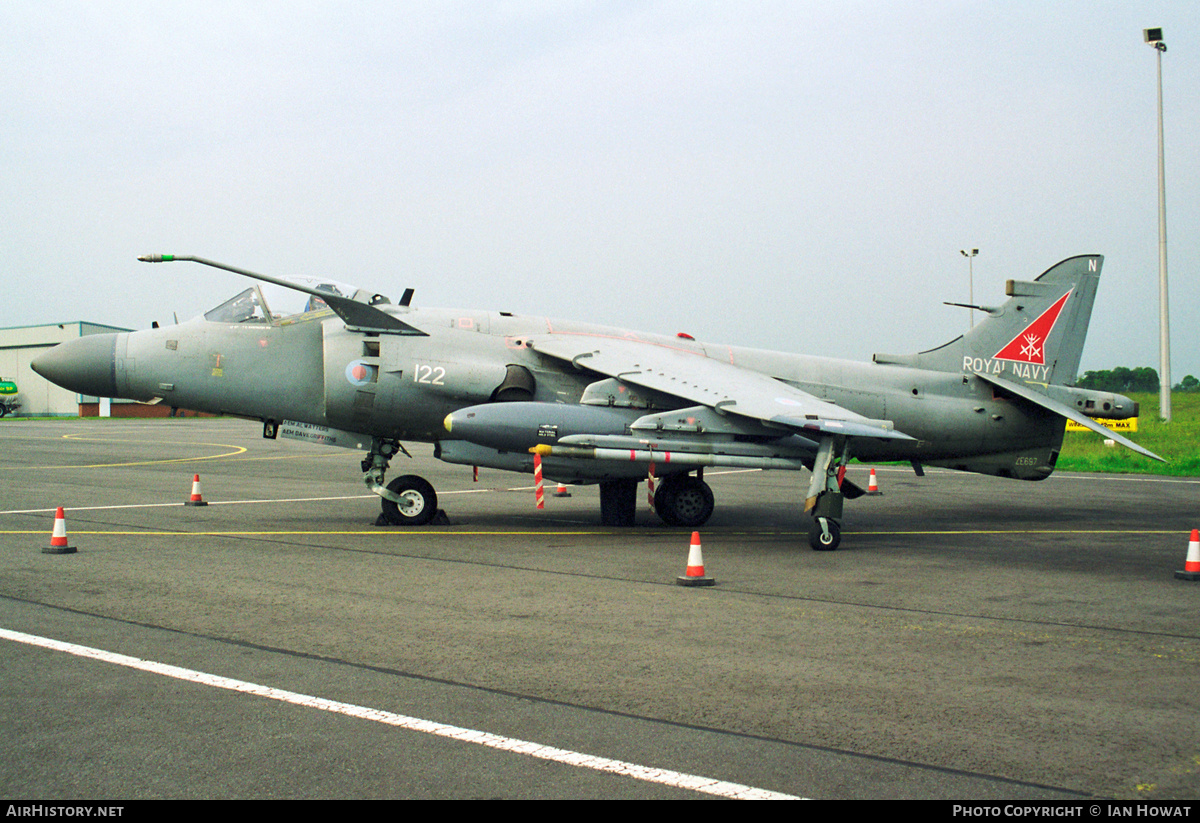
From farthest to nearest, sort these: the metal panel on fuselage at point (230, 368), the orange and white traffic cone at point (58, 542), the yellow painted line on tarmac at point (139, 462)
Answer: the yellow painted line on tarmac at point (139, 462) < the metal panel on fuselage at point (230, 368) < the orange and white traffic cone at point (58, 542)

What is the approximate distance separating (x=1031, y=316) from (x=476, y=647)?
1269 centimetres

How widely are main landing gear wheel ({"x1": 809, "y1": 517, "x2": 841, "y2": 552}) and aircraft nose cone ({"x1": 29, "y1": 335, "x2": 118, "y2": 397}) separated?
1028 centimetres

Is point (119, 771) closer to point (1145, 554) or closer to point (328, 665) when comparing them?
point (328, 665)

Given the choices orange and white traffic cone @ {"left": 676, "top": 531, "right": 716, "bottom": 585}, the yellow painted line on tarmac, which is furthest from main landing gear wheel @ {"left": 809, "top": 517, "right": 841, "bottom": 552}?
the yellow painted line on tarmac

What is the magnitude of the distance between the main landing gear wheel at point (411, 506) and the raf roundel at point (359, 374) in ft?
5.65

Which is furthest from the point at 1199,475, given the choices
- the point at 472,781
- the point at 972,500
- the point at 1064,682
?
the point at 472,781

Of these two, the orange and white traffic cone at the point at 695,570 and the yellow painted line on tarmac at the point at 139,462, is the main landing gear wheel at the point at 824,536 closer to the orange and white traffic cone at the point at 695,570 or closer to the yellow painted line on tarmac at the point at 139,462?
the orange and white traffic cone at the point at 695,570

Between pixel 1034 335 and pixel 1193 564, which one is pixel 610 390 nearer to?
pixel 1193 564

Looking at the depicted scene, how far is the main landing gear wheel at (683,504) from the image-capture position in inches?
592

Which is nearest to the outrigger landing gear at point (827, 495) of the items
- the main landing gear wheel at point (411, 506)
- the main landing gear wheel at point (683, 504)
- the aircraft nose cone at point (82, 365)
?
the main landing gear wheel at point (683, 504)

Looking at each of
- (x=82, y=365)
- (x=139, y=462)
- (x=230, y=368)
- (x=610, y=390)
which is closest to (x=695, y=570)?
(x=610, y=390)

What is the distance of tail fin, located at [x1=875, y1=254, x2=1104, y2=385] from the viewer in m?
15.9

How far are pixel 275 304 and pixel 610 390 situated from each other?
17.3ft

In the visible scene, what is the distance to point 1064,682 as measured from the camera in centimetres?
618
